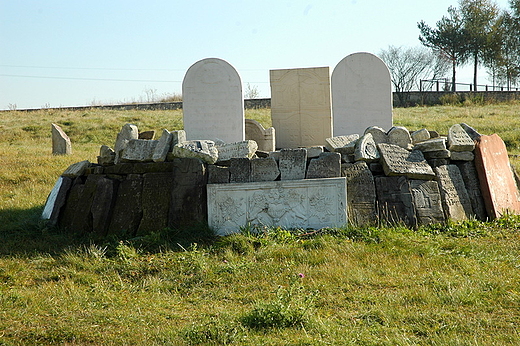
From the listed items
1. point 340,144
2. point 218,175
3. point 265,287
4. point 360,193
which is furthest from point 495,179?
point 265,287

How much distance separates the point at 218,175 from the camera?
25.0 feet

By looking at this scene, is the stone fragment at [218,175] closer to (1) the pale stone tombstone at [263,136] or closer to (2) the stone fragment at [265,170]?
(2) the stone fragment at [265,170]

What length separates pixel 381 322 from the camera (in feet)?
14.9

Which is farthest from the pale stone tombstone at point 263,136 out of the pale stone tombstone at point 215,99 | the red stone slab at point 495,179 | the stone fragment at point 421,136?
the red stone slab at point 495,179

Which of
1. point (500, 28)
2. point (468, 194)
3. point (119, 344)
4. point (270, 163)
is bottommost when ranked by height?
point (119, 344)

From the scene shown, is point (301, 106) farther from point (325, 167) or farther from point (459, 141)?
point (325, 167)

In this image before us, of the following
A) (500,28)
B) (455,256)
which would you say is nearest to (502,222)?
(455,256)

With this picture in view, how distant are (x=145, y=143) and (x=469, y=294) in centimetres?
497

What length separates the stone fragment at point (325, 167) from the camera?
7.49m

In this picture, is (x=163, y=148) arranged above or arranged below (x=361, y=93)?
below

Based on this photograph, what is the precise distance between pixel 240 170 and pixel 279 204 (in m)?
0.72

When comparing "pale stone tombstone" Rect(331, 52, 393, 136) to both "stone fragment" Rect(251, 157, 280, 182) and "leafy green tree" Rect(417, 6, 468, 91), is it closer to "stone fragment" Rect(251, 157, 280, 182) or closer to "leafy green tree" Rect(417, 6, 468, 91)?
"stone fragment" Rect(251, 157, 280, 182)

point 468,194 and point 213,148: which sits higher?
point 213,148

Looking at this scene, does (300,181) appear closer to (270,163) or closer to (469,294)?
(270,163)
